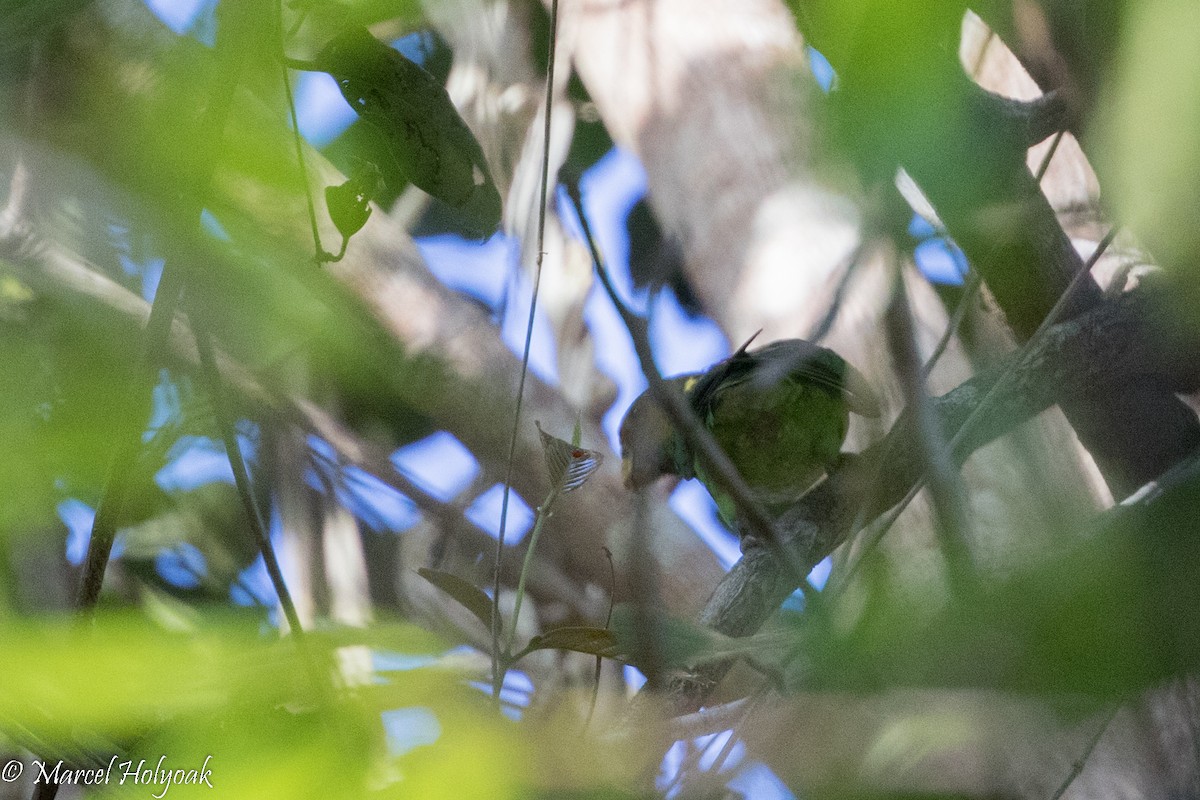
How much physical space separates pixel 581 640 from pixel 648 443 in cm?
75

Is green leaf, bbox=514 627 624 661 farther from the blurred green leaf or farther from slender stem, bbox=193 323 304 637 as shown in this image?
the blurred green leaf

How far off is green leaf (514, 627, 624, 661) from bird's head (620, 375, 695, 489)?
652 mm

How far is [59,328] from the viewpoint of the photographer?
158 cm

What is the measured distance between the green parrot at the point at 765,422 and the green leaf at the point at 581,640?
0.69 m

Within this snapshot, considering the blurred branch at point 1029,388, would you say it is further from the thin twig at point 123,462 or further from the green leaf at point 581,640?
the thin twig at point 123,462

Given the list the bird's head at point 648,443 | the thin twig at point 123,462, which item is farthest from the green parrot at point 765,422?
the thin twig at point 123,462

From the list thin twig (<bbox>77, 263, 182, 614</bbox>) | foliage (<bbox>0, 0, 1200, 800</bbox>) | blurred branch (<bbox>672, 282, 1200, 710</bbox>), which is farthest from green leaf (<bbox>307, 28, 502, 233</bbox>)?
blurred branch (<bbox>672, 282, 1200, 710</bbox>)

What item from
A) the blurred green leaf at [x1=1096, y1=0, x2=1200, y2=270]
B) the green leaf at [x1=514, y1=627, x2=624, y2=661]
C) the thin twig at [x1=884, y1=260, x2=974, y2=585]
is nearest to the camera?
the blurred green leaf at [x1=1096, y1=0, x2=1200, y2=270]

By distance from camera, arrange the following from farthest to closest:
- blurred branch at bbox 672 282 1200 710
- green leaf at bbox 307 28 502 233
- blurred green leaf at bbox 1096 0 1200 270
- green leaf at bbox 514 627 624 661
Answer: blurred branch at bbox 672 282 1200 710 → green leaf at bbox 307 28 502 233 → green leaf at bbox 514 627 624 661 → blurred green leaf at bbox 1096 0 1200 270

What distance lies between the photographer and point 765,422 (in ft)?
5.07

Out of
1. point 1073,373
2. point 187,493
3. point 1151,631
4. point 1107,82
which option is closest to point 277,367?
point 187,493

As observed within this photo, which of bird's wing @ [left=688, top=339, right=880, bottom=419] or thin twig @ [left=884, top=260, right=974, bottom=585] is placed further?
bird's wing @ [left=688, top=339, right=880, bottom=419]

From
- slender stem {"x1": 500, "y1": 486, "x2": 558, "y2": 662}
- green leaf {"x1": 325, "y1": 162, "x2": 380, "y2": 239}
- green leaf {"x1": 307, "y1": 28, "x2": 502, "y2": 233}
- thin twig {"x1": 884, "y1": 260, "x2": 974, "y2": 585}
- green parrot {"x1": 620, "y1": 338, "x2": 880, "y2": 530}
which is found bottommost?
green parrot {"x1": 620, "y1": 338, "x2": 880, "y2": 530}

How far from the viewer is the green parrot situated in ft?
4.54
